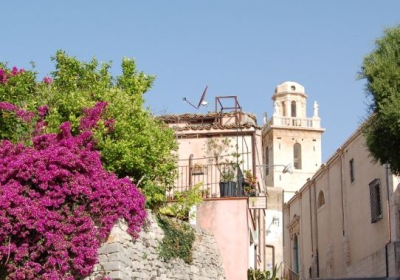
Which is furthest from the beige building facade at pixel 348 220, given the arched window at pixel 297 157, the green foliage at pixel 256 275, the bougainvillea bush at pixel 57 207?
the arched window at pixel 297 157

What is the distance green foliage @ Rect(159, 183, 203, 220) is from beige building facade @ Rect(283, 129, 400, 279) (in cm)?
1306

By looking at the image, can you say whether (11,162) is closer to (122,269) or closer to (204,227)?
(122,269)

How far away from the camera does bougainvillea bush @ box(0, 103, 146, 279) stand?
15.2 m

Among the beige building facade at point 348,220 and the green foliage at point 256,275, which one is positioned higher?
the beige building facade at point 348,220

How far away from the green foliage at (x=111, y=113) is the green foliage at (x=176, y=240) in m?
0.75

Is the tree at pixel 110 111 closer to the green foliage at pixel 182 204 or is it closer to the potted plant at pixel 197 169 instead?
the green foliage at pixel 182 204

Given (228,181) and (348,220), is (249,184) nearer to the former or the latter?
(228,181)

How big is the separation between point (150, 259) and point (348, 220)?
23412 millimetres

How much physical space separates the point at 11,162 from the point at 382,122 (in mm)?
9239

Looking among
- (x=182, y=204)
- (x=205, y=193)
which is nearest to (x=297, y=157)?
(x=205, y=193)

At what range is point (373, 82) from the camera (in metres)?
20.2

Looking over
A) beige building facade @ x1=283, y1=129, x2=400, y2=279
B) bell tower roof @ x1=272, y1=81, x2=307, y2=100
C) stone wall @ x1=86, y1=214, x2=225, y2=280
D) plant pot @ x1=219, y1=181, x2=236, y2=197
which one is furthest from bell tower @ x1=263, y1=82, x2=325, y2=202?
stone wall @ x1=86, y1=214, x2=225, y2=280

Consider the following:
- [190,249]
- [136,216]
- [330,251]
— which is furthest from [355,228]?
[136,216]

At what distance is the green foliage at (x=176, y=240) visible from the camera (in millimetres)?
17828
